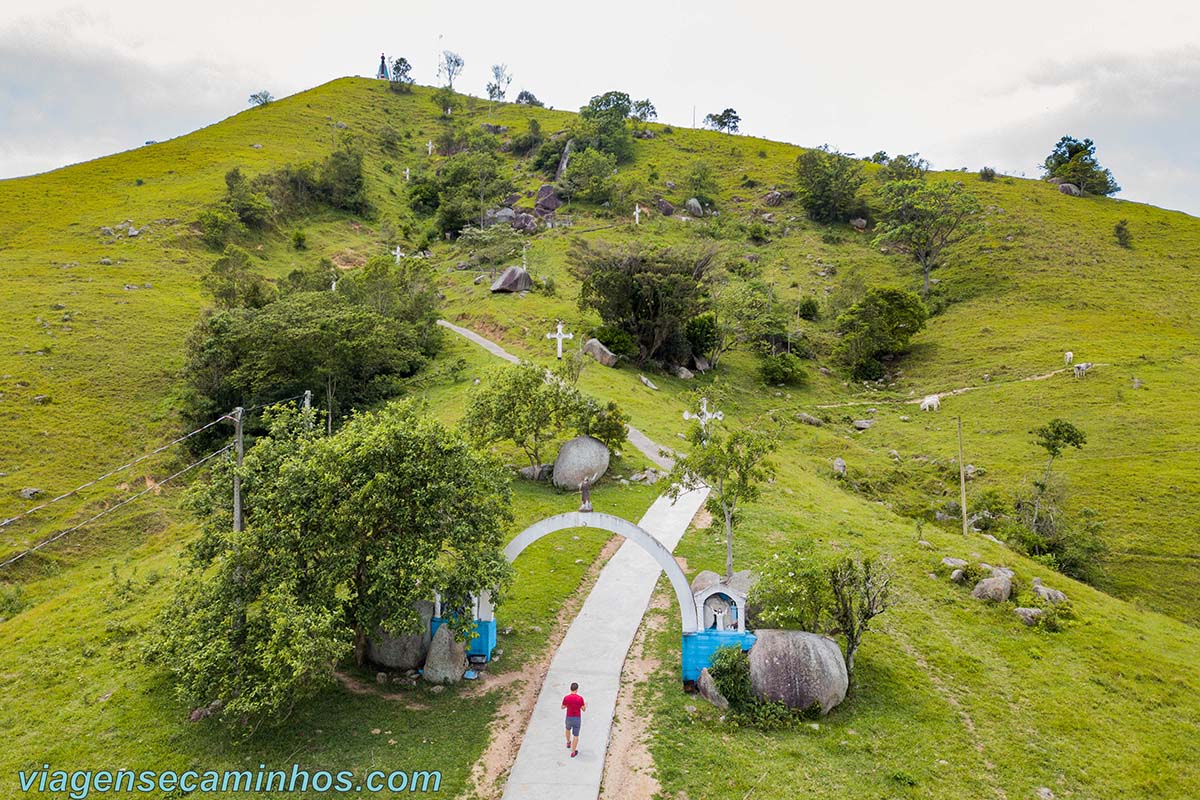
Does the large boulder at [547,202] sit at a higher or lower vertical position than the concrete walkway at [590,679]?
higher

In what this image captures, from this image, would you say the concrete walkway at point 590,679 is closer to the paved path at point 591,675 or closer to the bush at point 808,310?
the paved path at point 591,675

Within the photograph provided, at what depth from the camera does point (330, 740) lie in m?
15.1

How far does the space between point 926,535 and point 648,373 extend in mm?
29528

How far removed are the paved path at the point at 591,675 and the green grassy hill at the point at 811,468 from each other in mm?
1205

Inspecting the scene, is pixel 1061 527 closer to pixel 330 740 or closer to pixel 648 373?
pixel 648 373

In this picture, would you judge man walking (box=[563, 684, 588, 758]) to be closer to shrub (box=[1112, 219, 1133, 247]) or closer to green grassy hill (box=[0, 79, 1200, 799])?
green grassy hill (box=[0, 79, 1200, 799])

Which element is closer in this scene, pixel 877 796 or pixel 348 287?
pixel 877 796

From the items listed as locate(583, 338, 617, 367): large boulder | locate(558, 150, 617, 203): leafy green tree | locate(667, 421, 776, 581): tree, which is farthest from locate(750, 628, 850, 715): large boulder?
locate(558, 150, 617, 203): leafy green tree

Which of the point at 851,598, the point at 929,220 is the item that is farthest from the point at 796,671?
the point at 929,220

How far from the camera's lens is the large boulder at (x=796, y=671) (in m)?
15.9

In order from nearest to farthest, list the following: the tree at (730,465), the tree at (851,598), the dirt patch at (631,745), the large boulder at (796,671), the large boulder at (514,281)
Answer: the dirt patch at (631,745) < the large boulder at (796,671) < the tree at (851,598) < the tree at (730,465) < the large boulder at (514,281)

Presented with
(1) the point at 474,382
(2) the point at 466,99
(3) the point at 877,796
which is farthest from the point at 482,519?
(2) the point at 466,99

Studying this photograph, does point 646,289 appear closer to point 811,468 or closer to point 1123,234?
point 811,468

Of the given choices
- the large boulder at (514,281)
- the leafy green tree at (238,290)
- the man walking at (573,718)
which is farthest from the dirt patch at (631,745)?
the large boulder at (514,281)
